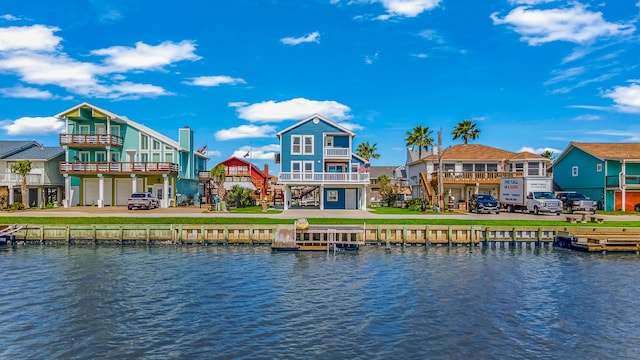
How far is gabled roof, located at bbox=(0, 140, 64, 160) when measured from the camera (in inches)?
2244

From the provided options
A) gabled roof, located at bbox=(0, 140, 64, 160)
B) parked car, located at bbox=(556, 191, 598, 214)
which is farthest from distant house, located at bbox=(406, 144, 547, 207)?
gabled roof, located at bbox=(0, 140, 64, 160)

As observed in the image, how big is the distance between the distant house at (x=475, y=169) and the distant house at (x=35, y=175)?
4637 cm

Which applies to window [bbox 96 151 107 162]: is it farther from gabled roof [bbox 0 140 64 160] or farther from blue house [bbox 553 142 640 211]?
blue house [bbox 553 142 640 211]

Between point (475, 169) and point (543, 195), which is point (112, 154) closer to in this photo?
point (475, 169)

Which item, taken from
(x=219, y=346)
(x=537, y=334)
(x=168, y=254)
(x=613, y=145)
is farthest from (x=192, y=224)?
(x=613, y=145)

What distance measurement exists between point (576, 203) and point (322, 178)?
83.8ft

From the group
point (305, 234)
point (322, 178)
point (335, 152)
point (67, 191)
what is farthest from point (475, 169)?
point (67, 191)

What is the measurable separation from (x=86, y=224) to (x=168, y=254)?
10874mm

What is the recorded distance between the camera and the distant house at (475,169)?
184 ft

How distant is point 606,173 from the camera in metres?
51.9

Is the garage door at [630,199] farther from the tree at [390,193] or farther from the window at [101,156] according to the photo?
the window at [101,156]

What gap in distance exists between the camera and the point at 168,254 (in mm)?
30000

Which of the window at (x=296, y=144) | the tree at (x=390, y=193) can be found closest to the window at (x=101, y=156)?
the window at (x=296, y=144)

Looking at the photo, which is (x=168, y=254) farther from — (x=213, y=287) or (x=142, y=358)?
(x=142, y=358)
